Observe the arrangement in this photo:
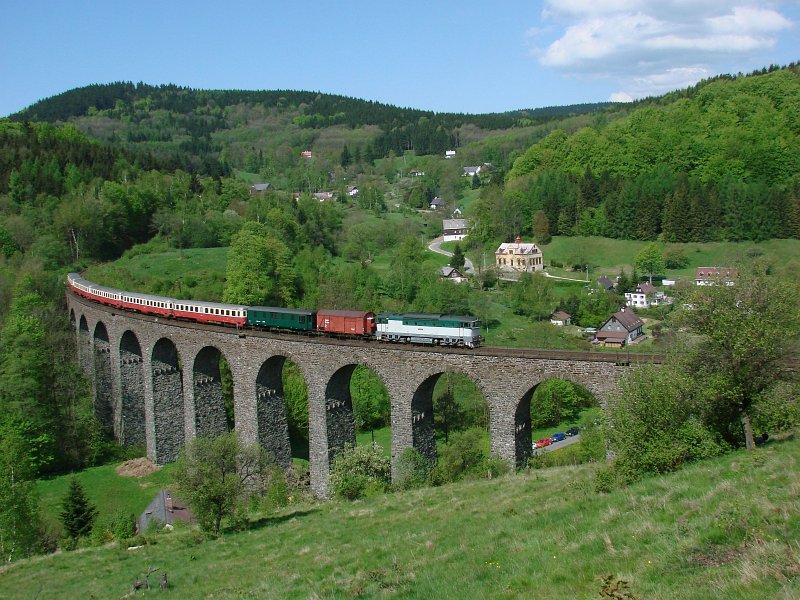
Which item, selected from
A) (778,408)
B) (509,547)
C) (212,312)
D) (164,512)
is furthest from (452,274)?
(509,547)

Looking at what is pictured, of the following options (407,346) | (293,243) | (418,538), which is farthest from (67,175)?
(418,538)

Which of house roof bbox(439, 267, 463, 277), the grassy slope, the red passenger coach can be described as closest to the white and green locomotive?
the grassy slope

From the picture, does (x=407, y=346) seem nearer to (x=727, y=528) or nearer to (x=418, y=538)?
(x=418, y=538)

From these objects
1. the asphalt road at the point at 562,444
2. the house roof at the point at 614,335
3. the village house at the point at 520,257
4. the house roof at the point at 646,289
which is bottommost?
the asphalt road at the point at 562,444

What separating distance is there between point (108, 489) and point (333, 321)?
2166 centimetres

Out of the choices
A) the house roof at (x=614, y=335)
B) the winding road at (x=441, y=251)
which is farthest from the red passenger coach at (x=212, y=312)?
the winding road at (x=441, y=251)

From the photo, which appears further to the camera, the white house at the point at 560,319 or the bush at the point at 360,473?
the white house at the point at 560,319

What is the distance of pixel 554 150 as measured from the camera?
508 feet

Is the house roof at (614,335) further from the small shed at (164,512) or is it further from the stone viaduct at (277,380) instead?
the small shed at (164,512)

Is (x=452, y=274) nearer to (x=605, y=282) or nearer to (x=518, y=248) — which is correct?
(x=518, y=248)

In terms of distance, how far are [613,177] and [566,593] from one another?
128m

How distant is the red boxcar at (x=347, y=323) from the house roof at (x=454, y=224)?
3762 inches

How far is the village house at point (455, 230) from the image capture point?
134500 millimetres

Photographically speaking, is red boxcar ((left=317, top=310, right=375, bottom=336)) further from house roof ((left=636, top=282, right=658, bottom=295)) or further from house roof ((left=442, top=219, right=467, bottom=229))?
house roof ((left=442, top=219, right=467, bottom=229))
